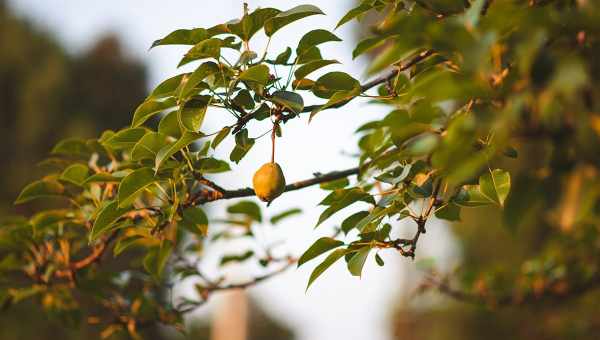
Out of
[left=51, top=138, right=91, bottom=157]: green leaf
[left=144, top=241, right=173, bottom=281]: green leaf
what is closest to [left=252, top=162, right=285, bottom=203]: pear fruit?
[left=144, top=241, right=173, bottom=281]: green leaf

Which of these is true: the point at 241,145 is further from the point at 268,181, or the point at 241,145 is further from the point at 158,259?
the point at 158,259

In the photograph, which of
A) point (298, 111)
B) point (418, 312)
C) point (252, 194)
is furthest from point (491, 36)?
point (418, 312)

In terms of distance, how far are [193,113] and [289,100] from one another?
0.44 ft

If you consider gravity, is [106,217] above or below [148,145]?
below

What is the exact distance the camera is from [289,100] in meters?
0.79

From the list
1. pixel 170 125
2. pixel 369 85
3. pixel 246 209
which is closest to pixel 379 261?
pixel 369 85

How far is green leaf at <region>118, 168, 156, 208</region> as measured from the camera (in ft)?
2.79

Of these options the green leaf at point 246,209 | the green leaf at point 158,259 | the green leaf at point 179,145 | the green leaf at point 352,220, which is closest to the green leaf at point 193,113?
the green leaf at point 179,145

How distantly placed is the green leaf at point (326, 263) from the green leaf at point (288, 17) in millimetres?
322

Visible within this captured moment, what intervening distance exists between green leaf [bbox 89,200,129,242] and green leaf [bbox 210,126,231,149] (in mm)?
205

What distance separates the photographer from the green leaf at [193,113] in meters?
0.79

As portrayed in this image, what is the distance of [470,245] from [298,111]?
9427mm

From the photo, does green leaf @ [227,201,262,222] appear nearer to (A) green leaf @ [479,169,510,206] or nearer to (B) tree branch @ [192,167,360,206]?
(B) tree branch @ [192,167,360,206]

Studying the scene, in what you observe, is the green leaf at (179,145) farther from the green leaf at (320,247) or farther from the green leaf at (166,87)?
the green leaf at (320,247)
